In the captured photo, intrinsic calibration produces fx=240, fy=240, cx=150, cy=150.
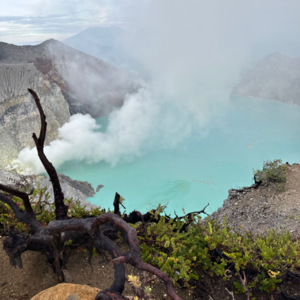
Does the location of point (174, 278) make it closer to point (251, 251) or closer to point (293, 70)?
point (251, 251)

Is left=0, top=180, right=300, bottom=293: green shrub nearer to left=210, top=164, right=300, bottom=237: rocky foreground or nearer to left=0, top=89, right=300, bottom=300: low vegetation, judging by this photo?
left=0, top=89, right=300, bottom=300: low vegetation

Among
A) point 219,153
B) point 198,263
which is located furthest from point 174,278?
point 219,153

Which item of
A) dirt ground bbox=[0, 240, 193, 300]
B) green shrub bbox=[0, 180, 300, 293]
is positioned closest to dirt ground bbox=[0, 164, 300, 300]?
dirt ground bbox=[0, 240, 193, 300]

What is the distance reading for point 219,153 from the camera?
134 ft

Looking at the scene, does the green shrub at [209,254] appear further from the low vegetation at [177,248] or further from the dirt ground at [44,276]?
the dirt ground at [44,276]

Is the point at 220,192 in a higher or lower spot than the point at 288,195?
higher

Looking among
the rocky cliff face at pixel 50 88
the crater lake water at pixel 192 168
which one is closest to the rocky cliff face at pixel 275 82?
the crater lake water at pixel 192 168

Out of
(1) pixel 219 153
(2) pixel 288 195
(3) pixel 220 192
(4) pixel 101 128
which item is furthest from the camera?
(4) pixel 101 128

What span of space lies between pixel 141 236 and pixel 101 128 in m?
46.1

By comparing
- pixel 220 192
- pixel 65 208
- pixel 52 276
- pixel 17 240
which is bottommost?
pixel 52 276

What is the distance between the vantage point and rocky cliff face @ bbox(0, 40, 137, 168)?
32.5 meters

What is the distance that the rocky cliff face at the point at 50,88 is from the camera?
32.5 metres

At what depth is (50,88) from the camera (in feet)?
128

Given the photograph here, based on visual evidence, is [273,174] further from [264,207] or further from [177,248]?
[177,248]
